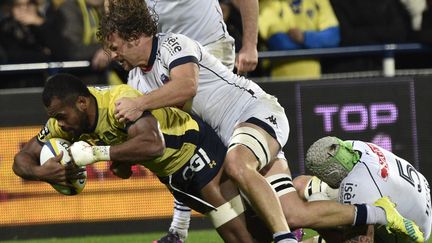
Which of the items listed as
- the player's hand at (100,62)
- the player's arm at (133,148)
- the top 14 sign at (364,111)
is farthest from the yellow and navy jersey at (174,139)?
the player's hand at (100,62)

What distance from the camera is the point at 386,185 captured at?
26.7 ft

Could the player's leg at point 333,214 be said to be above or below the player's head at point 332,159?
below

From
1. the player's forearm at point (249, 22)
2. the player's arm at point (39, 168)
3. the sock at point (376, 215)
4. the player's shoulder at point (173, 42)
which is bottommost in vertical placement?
the sock at point (376, 215)

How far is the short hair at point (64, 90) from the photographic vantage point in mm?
7473

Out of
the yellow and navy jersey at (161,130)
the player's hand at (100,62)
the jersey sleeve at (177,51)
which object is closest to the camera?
the yellow and navy jersey at (161,130)

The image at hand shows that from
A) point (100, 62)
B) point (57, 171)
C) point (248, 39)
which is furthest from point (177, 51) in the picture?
point (100, 62)

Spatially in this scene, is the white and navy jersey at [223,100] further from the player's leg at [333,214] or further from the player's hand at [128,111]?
the player's hand at [128,111]

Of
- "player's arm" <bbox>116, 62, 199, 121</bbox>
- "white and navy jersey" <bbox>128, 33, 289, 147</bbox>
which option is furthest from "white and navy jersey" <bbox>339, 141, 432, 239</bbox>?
"player's arm" <bbox>116, 62, 199, 121</bbox>

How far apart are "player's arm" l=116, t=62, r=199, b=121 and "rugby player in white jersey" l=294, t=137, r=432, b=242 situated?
110cm

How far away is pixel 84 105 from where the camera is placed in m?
7.49

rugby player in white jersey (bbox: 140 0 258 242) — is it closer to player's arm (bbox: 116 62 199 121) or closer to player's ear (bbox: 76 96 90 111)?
player's arm (bbox: 116 62 199 121)

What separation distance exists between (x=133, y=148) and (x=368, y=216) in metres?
1.60

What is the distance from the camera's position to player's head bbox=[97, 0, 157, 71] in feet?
25.6

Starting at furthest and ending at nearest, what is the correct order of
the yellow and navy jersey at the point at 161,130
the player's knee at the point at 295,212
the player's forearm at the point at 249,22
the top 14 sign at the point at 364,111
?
the top 14 sign at the point at 364,111, the player's forearm at the point at 249,22, the player's knee at the point at 295,212, the yellow and navy jersey at the point at 161,130
